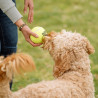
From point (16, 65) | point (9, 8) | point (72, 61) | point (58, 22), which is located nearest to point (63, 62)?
point (72, 61)

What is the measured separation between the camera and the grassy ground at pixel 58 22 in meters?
4.43

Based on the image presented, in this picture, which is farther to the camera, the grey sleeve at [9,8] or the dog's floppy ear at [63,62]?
the dog's floppy ear at [63,62]

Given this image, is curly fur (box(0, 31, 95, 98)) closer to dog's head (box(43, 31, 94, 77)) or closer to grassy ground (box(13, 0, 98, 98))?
dog's head (box(43, 31, 94, 77))

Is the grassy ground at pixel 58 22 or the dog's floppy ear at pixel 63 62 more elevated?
the grassy ground at pixel 58 22

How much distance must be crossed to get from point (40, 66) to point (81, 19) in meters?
2.65

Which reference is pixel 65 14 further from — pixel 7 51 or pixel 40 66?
pixel 7 51

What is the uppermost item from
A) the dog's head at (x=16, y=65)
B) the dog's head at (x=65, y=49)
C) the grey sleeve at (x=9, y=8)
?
the grey sleeve at (x=9, y=8)

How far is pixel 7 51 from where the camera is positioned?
3057 millimetres

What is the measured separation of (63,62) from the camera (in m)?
2.65

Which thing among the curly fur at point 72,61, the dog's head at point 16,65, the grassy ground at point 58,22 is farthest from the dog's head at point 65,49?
the grassy ground at point 58,22

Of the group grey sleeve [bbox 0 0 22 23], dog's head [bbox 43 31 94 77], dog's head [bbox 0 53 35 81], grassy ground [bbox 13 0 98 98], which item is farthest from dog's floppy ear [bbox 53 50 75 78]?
grassy ground [bbox 13 0 98 98]

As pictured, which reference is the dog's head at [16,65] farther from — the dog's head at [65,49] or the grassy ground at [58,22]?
the grassy ground at [58,22]

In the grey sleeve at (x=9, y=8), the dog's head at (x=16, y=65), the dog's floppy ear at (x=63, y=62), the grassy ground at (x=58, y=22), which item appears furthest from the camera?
the grassy ground at (x=58, y=22)

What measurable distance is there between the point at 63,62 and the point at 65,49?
137mm
